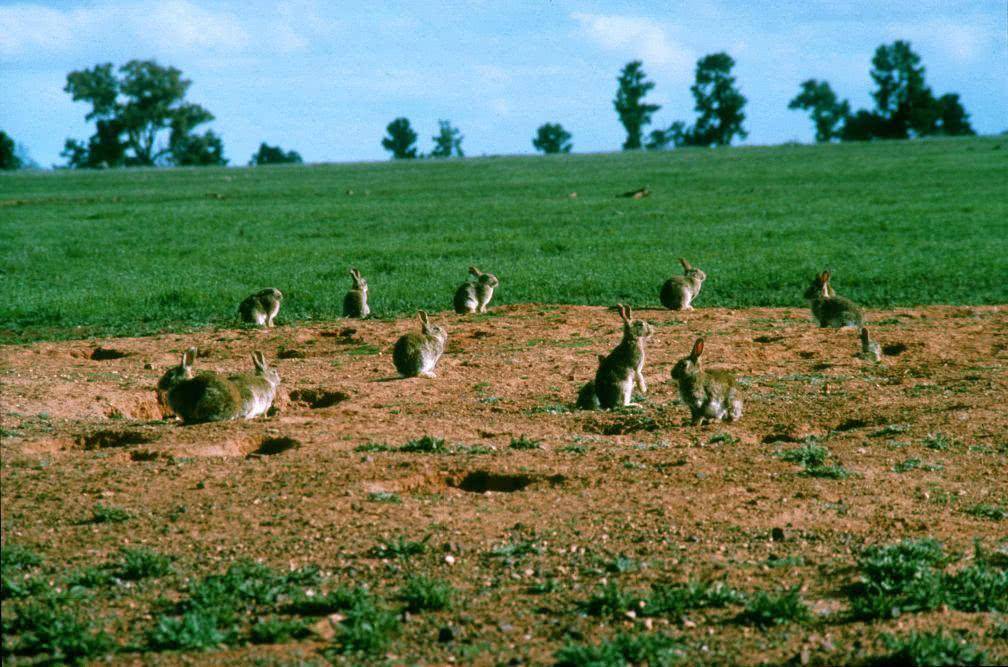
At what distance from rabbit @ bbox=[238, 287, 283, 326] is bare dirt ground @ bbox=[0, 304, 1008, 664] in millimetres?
2612

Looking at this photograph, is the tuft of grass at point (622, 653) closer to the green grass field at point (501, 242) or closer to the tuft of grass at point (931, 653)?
the tuft of grass at point (931, 653)

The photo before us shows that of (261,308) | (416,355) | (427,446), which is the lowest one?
(427,446)

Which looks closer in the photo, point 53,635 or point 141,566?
point 53,635

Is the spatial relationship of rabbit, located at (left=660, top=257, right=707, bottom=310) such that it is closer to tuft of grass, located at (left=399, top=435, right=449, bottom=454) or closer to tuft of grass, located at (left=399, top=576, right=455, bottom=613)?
tuft of grass, located at (left=399, top=435, right=449, bottom=454)

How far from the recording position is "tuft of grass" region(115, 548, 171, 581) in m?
5.75

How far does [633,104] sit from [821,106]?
22.3 m

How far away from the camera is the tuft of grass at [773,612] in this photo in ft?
17.5

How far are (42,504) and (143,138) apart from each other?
108 meters

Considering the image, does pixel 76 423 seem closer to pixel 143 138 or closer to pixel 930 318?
pixel 930 318

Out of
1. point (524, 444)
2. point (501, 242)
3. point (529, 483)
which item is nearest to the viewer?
point (529, 483)

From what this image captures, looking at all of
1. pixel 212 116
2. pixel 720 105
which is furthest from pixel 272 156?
pixel 720 105

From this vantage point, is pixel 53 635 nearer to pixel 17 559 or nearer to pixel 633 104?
pixel 17 559

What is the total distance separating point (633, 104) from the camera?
12425 cm

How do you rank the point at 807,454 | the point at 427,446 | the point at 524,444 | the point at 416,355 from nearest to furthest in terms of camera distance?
the point at 807,454 → the point at 427,446 → the point at 524,444 → the point at 416,355
